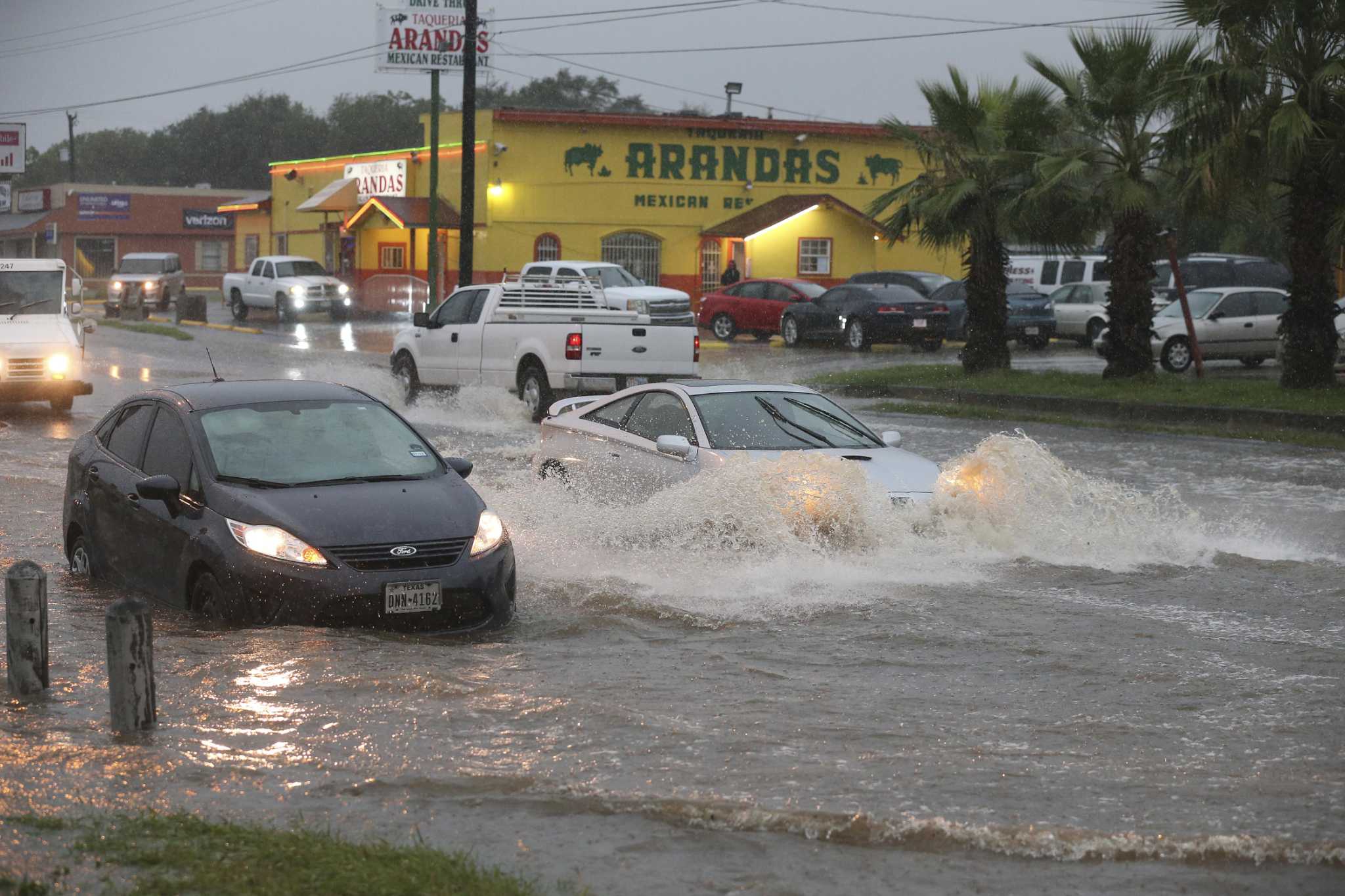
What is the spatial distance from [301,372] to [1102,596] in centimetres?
2093

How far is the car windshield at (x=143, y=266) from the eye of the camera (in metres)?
53.7

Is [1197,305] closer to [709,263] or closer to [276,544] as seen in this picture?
[709,263]

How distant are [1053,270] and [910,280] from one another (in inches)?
141

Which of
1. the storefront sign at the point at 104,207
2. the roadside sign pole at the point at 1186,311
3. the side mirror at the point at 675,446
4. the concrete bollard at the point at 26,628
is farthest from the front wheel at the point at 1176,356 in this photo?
the storefront sign at the point at 104,207

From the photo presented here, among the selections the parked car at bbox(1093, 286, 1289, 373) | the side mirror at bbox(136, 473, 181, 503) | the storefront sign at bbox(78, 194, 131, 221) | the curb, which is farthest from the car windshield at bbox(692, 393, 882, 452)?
the storefront sign at bbox(78, 194, 131, 221)

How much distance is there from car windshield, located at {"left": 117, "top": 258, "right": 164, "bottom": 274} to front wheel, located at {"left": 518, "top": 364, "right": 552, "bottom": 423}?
119ft

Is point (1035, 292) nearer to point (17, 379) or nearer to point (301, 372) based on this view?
point (301, 372)

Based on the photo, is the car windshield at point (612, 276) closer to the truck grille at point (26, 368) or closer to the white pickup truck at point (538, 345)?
the white pickup truck at point (538, 345)

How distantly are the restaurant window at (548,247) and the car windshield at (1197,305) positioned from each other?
2366cm

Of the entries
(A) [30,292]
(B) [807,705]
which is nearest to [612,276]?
(A) [30,292]

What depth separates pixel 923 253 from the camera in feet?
176

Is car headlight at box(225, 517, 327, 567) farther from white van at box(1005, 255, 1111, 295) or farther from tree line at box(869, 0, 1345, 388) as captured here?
white van at box(1005, 255, 1111, 295)

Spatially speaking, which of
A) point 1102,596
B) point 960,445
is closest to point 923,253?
point 960,445

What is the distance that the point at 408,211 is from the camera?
168 feet
